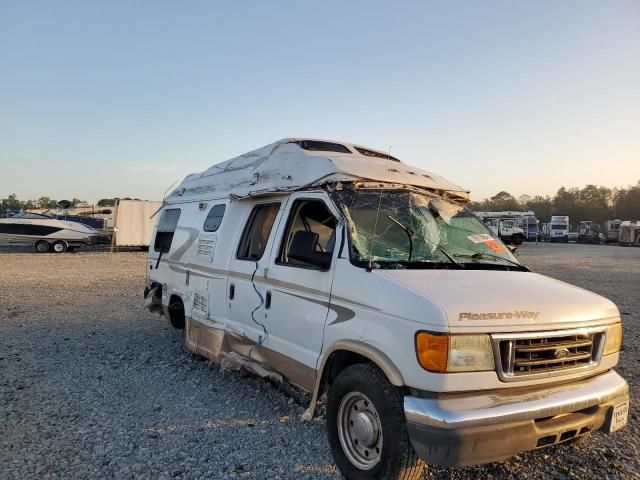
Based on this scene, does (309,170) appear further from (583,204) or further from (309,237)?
(583,204)

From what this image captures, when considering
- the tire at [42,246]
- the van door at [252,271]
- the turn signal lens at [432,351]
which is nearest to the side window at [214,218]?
the van door at [252,271]

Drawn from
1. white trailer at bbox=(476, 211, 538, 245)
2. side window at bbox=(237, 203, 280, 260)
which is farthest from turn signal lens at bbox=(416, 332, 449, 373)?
white trailer at bbox=(476, 211, 538, 245)

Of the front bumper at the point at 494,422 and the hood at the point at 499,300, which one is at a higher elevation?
the hood at the point at 499,300

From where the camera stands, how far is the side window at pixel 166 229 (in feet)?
22.9

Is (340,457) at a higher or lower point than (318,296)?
lower

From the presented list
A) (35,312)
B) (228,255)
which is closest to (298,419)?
(228,255)

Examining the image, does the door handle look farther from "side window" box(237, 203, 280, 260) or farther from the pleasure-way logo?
the pleasure-way logo

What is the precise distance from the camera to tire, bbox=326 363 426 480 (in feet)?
9.70

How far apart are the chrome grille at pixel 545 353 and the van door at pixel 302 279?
1.32 metres

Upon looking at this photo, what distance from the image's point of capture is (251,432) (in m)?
4.26

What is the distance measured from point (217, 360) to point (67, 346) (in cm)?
309

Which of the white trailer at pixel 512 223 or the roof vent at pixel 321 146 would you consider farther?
the white trailer at pixel 512 223

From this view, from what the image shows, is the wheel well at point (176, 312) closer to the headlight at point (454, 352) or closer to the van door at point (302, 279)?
the van door at point (302, 279)

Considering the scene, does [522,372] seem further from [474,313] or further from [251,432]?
[251,432]
